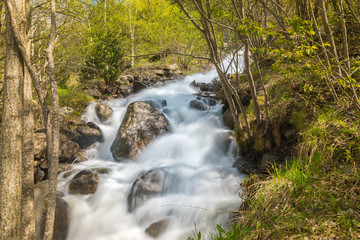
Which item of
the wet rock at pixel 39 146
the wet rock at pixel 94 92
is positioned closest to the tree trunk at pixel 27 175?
the wet rock at pixel 39 146

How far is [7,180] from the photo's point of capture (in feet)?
8.88

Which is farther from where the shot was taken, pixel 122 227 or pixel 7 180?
pixel 122 227

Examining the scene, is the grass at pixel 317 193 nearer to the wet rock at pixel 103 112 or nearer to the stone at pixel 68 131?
the stone at pixel 68 131

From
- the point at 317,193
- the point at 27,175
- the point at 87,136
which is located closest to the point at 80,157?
the point at 87,136

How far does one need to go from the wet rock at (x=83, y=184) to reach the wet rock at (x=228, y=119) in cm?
441

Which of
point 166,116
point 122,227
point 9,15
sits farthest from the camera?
point 166,116

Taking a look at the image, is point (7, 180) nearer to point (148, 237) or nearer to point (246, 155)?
point (148, 237)

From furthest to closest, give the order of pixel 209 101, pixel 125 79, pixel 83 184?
pixel 125 79 < pixel 209 101 < pixel 83 184

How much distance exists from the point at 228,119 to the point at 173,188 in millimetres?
3149

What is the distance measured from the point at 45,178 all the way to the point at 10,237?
4.56m

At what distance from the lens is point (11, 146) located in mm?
2725

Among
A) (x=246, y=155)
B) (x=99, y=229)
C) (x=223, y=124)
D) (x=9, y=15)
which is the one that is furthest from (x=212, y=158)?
(x=9, y=15)

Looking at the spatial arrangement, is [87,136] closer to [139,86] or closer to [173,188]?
[173,188]

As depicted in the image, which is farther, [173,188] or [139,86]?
[139,86]
